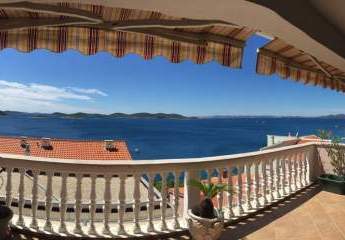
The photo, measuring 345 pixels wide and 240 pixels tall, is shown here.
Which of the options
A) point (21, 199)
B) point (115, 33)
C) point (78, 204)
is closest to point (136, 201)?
point (78, 204)

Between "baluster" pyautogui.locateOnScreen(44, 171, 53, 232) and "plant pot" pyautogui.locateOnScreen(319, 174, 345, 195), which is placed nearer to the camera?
"baluster" pyautogui.locateOnScreen(44, 171, 53, 232)

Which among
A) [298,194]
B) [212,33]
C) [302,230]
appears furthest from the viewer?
[298,194]

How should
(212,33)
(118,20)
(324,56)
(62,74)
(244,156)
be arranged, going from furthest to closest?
(62,74) < (244,156) < (324,56) < (212,33) < (118,20)

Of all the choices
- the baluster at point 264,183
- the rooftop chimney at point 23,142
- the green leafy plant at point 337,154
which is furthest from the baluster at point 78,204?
the rooftop chimney at point 23,142

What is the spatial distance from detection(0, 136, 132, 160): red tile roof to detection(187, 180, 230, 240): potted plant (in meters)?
24.1

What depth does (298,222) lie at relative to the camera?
4887 mm

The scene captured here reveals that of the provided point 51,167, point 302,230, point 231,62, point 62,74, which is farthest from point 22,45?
→ point 62,74

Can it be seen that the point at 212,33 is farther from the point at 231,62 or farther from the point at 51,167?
the point at 51,167

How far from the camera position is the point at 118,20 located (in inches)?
123

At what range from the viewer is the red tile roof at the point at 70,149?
26562 millimetres

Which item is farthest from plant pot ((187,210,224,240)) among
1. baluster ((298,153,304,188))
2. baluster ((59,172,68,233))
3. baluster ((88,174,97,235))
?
baluster ((298,153,304,188))

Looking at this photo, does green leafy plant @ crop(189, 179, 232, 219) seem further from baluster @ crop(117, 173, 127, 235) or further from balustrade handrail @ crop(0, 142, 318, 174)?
baluster @ crop(117, 173, 127, 235)

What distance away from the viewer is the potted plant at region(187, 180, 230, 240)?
12.1 feet

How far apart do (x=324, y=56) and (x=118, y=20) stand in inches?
106
